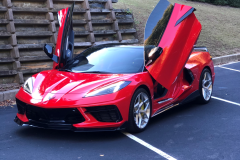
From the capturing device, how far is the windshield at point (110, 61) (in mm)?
5207

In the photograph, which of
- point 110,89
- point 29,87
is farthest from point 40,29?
point 110,89

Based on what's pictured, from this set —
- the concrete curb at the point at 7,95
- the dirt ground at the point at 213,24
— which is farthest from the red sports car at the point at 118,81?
the dirt ground at the point at 213,24

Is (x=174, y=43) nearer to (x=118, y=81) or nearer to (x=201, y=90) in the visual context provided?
(x=118, y=81)

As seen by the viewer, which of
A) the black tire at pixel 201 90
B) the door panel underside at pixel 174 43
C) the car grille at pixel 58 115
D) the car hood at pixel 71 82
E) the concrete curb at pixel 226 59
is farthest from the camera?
the concrete curb at pixel 226 59

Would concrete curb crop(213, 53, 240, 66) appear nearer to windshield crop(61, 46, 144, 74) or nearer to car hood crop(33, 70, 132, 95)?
windshield crop(61, 46, 144, 74)

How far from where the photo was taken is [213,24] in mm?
17297

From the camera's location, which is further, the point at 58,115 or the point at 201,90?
the point at 201,90

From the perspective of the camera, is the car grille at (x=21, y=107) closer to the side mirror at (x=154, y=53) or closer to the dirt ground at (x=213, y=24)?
the side mirror at (x=154, y=53)

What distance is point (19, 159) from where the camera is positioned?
3871 millimetres

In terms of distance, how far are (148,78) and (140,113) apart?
0.58 meters

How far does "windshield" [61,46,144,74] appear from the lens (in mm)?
5207

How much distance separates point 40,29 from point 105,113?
633 centimetres

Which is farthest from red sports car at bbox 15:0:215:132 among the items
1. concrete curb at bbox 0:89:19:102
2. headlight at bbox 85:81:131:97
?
concrete curb at bbox 0:89:19:102

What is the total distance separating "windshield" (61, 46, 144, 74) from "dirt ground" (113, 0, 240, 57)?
6.96 meters
